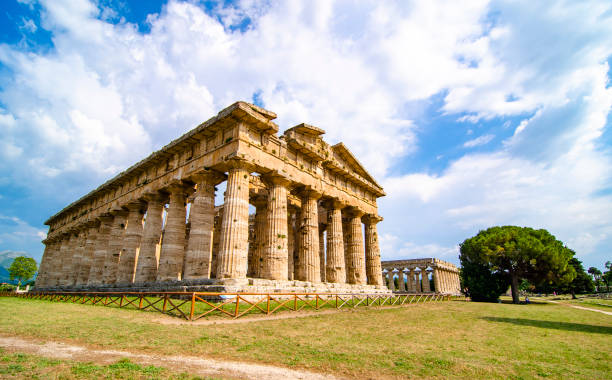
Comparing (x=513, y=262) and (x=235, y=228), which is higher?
(x=235, y=228)

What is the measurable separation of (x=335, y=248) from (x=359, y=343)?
696 inches

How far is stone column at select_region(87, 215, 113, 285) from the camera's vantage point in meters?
29.0

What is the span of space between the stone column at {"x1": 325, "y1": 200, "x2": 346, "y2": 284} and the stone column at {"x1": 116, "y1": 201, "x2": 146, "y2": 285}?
1591 cm

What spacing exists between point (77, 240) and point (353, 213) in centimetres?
3301

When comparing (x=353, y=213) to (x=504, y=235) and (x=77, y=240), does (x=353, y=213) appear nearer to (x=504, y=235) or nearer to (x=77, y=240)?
(x=504, y=235)

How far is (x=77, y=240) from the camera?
37312 millimetres

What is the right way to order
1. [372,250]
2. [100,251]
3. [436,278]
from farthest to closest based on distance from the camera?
[436,278] → [372,250] → [100,251]

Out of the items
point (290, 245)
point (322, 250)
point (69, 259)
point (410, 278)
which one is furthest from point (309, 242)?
point (410, 278)

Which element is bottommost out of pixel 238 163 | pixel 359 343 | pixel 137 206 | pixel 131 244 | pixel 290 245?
pixel 359 343

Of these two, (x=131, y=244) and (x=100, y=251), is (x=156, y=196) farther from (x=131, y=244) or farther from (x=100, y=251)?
(x=100, y=251)

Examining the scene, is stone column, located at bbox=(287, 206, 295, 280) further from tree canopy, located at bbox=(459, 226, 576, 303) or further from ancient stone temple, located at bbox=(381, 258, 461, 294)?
ancient stone temple, located at bbox=(381, 258, 461, 294)

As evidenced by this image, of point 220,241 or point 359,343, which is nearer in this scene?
point 359,343

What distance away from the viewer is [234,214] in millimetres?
18812

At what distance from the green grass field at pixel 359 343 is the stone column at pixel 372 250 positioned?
18399mm
